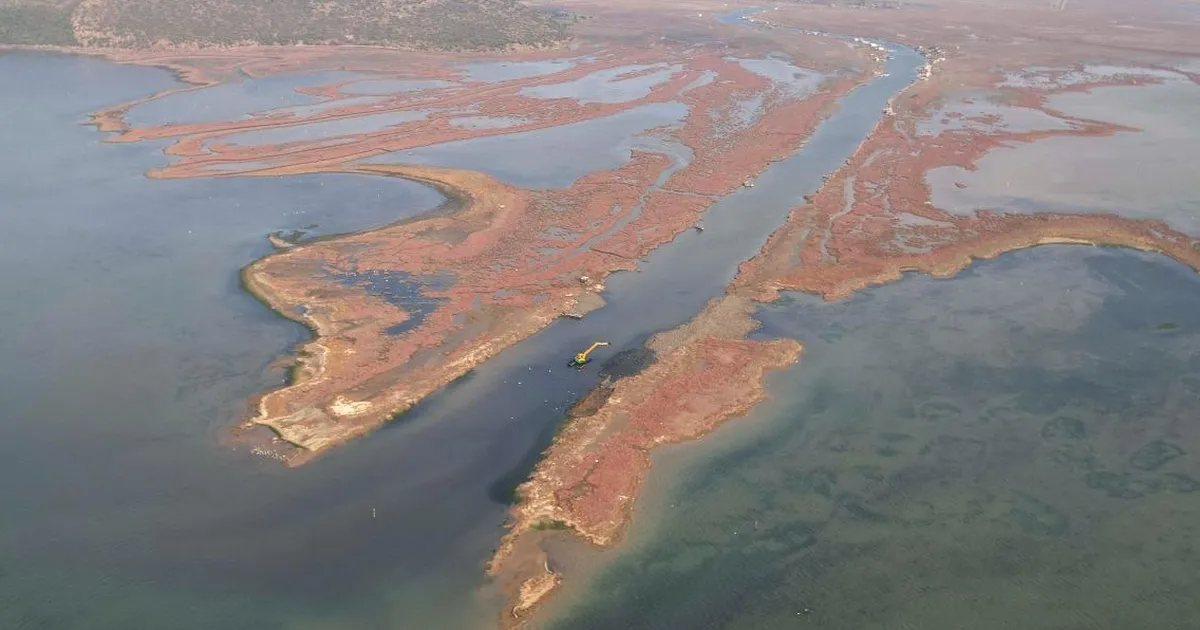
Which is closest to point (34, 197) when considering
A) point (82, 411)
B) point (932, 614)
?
point (82, 411)

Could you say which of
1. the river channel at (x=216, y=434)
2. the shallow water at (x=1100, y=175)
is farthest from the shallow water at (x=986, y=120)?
the river channel at (x=216, y=434)

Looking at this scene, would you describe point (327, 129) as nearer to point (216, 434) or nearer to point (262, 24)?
point (216, 434)

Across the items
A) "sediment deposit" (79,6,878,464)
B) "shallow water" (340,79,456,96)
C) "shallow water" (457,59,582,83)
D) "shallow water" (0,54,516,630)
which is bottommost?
"shallow water" (0,54,516,630)

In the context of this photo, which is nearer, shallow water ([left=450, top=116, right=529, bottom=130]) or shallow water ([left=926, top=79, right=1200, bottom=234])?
shallow water ([left=926, top=79, right=1200, bottom=234])

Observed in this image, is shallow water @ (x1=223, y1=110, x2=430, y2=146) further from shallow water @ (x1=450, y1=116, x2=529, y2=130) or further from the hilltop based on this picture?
the hilltop

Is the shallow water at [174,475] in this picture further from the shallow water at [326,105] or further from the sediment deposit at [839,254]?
the shallow water at [326,105]

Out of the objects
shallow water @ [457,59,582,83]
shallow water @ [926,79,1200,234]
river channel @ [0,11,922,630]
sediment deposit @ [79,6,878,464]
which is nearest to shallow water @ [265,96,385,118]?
sediment deposit @ [79,6,878,464]

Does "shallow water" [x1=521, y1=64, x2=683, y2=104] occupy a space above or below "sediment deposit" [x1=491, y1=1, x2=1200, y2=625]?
above
